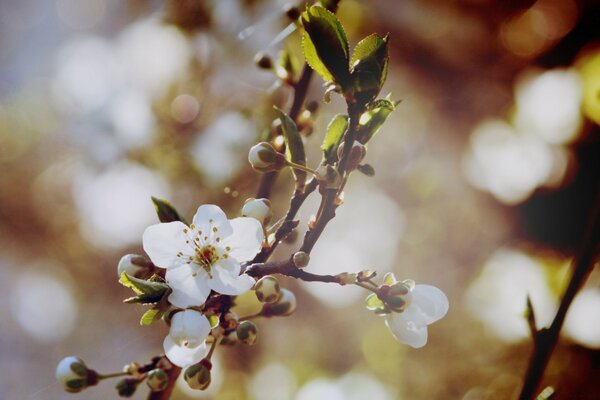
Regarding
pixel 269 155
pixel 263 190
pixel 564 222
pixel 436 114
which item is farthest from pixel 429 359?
pixel 269 155

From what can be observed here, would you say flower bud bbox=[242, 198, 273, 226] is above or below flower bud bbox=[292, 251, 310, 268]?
above

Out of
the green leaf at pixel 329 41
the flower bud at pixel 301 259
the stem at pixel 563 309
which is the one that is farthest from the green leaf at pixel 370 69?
the stem at pixel 563 309

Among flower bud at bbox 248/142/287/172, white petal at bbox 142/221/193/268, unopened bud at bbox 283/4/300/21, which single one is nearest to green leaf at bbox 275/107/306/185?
flower bud at bbox 248/142/287/172

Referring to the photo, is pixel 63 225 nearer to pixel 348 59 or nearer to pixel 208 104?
pixel 208 104

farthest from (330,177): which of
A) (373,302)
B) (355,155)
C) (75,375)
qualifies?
(75,375)

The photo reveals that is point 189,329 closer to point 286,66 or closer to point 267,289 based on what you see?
point 267,289

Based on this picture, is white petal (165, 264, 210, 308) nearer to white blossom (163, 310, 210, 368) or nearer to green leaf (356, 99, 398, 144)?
white blossom (163, 310, 210, 368)
